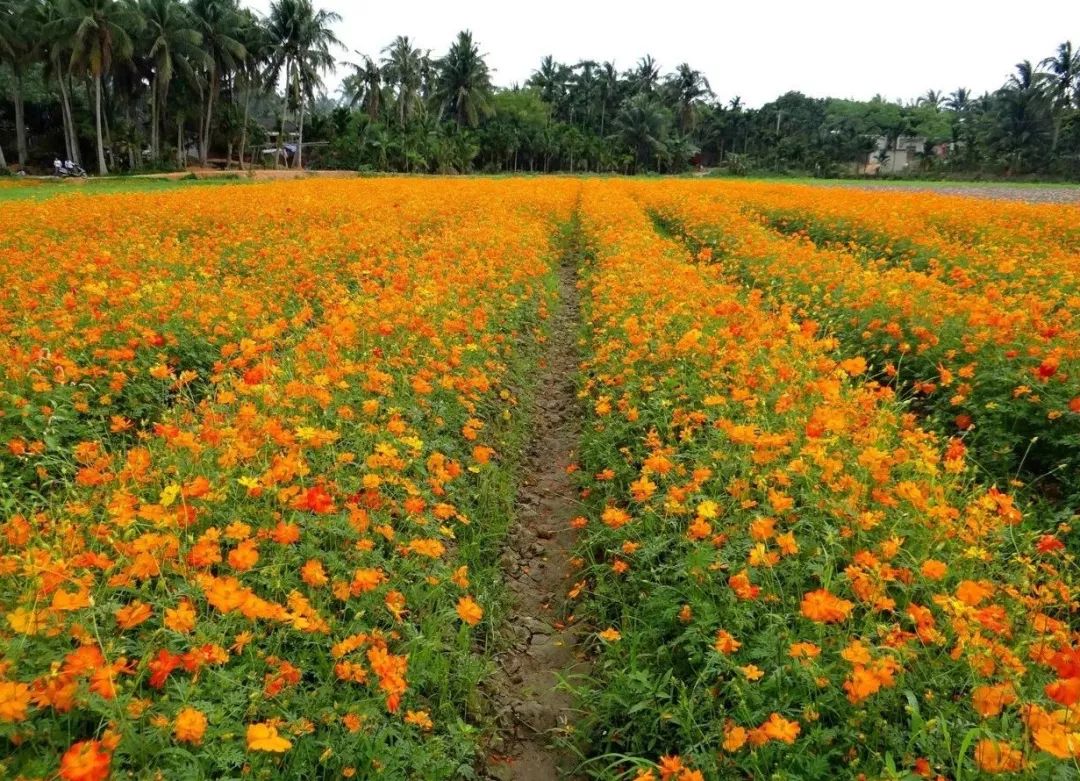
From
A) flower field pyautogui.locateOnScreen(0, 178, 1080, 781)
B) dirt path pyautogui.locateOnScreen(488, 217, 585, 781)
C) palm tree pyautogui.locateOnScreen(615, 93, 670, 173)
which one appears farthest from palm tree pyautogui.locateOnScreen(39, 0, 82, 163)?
palm tree pyautogui.locateOnScreen(615, 93, 670, 173)

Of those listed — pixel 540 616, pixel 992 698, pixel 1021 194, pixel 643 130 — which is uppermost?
pixel 643 130

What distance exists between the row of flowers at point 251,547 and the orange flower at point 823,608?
113 cm

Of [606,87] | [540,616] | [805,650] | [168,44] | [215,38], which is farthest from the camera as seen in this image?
[606,87]

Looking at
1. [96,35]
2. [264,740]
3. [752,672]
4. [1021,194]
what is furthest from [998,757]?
[96,35]

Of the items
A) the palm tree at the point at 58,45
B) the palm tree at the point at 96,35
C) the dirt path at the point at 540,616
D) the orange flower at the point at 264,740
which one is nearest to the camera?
the orange flower at the point at 264,740

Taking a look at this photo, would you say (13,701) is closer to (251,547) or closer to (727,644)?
(251,547)

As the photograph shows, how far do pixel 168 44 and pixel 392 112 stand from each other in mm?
22198

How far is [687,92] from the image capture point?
6631cm

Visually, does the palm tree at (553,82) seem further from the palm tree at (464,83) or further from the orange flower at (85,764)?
the orange flower at (85,764)

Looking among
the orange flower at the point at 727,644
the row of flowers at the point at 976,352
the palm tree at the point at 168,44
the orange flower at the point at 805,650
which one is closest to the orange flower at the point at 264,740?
the orange flower at the point at 727,644

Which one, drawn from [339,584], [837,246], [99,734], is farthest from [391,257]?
[837,246]

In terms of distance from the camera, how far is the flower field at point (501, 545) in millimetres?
1735

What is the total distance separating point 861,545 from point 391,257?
7.14 meters

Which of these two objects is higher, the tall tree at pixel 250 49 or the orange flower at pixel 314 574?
the tall tree at pixel 250 49
